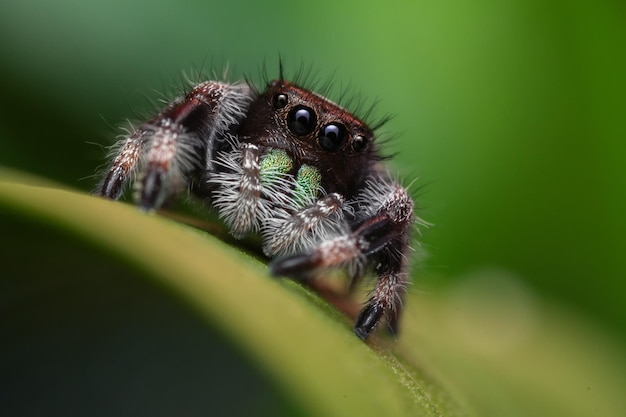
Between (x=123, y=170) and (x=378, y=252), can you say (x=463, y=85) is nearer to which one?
(x=378, y=252)

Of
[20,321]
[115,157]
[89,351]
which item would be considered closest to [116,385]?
[89,351]

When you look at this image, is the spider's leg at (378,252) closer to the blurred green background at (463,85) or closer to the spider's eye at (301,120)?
the spider's eye at (301,120)

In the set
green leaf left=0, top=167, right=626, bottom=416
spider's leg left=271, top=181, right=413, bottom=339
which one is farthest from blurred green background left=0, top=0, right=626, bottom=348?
green leaf left=0, top=167, right=626, bottom=416

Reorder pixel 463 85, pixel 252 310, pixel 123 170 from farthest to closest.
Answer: pixel 463 85, pixel 123 170, pixel 252 310

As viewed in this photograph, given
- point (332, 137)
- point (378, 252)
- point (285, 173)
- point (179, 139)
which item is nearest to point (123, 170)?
point (179, 139)

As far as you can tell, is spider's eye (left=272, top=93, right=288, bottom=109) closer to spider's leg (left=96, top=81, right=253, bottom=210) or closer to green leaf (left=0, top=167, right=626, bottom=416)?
spider's leg (left=96, top=81, right=253, bottom=210)

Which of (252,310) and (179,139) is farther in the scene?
(179,139)

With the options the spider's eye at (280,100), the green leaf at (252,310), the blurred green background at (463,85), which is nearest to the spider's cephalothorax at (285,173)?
the spider's eye at (280,100)
